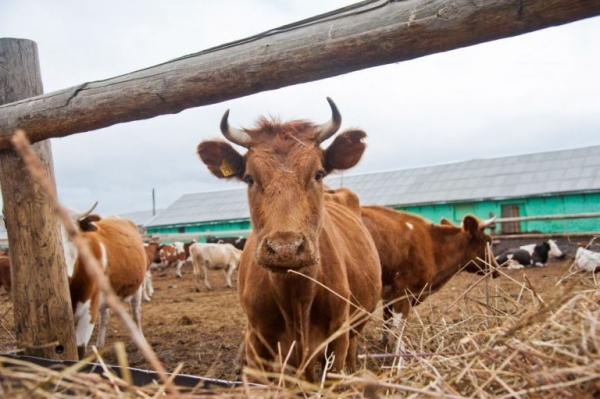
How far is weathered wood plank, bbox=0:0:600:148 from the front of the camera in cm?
216

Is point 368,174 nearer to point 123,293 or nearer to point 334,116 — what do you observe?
point 123,293

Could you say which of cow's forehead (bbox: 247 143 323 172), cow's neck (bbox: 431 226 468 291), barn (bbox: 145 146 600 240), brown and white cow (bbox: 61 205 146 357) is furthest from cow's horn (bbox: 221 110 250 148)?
barn (bbox: 145 146 600 240)

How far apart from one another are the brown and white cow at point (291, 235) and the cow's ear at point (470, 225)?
506cm

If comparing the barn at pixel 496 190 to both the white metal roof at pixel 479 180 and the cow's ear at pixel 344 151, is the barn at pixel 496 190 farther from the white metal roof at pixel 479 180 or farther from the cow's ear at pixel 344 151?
the cow's ear at pixel 344 151

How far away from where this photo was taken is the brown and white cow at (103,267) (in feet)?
18.3

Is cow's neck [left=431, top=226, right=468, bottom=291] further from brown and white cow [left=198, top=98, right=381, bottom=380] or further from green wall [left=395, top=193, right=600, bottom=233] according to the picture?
green wall [left=395, top=193, right=600, bottom=233]

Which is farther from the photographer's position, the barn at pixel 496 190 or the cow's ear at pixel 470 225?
the barn at pixel 496 190

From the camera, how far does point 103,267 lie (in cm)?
677

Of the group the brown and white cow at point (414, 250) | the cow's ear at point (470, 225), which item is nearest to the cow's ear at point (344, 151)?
the brown and white cow at point (414, 250)

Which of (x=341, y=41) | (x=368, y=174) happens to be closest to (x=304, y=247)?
(x=341, y=41)

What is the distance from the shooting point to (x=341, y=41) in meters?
2.47

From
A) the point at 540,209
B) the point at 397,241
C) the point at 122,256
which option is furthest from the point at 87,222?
the point at 540,209

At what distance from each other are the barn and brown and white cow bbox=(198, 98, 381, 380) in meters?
20.5

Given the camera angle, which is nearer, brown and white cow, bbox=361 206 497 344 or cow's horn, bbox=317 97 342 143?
cow's horn, bbox=317 97 342 143
